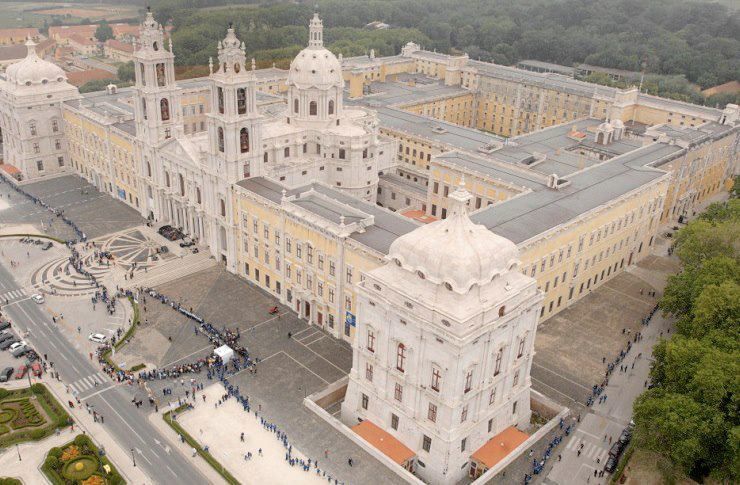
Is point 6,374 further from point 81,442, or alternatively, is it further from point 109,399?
point 81,442

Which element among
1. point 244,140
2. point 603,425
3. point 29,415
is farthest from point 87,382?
point 603,425

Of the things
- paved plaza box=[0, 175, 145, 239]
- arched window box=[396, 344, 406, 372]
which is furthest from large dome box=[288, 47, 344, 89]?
arched window box=[396, 344, 406, 372]

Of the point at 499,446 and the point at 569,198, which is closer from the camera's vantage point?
the point at 499,446

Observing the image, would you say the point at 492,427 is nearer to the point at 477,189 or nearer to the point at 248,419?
→ the point at 248,419

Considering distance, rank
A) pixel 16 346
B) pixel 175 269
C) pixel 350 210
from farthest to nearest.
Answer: pixel 175 269
pixel 350 210
pixel 16 346

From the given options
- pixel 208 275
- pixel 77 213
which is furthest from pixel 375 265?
pixel 77 213

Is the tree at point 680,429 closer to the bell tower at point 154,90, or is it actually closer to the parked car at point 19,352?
the parked car at point 19,352

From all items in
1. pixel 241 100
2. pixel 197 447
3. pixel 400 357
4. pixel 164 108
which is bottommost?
pixel 197 447
